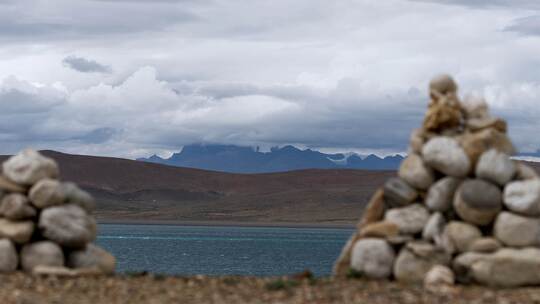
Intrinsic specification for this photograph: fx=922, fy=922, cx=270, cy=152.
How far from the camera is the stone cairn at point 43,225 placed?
73.1ft

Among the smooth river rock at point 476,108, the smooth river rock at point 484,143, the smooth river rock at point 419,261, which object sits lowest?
the smooth river rock at point 419,261

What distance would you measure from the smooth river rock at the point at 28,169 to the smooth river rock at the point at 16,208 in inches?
19.7

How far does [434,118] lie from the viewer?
22.9 meters

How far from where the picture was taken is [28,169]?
901 inches

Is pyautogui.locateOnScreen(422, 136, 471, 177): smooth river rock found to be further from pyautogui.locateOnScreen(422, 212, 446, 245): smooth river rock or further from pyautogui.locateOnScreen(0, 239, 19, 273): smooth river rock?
pyautogui.locateOnScreen(0, 239, 19, 273): smooth river rock

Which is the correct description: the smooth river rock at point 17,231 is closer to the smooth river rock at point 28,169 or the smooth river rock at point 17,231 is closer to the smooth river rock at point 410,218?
the smooth river rock at point 28,169

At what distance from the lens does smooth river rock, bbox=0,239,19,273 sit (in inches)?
876

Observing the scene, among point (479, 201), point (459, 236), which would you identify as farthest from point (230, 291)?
Answer: point (479, 201)

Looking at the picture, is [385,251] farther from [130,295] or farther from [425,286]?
[130,295]

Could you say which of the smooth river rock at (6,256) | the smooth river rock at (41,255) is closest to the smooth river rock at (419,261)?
the smooth river rock at (41,255)

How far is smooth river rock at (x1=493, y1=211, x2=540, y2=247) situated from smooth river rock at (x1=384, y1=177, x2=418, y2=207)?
96.5 inches

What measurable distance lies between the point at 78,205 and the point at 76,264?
149cm

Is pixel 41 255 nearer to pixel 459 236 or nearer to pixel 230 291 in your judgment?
pixel 230 291

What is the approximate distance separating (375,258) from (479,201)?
9.24 feet
